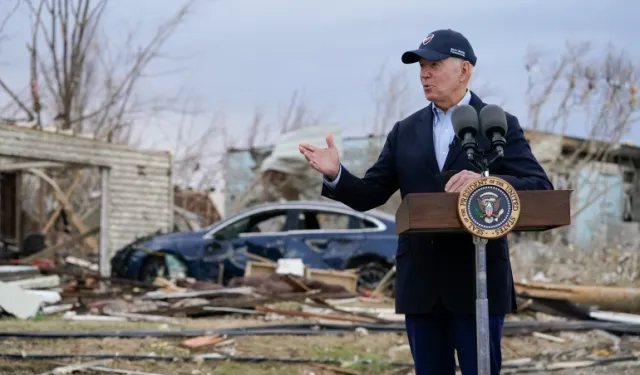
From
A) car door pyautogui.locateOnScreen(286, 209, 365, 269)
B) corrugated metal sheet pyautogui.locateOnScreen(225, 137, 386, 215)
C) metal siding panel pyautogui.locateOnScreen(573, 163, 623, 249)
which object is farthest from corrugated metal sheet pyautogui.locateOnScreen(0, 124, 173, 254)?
metal siding panel pyautogui.locateOnScreen(573, 163, 623, 249)

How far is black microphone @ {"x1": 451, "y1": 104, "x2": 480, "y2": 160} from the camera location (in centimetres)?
333

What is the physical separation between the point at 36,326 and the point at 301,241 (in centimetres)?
566

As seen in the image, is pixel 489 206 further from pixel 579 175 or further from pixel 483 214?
pixel 579 175

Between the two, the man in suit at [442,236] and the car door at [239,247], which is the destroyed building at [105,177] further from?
the man in suit at [442,236]

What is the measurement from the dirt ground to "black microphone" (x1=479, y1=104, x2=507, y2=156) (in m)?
4.22

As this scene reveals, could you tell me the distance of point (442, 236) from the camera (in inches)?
141

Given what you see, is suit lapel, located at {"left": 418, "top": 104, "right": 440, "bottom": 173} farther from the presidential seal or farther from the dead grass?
the dead grass

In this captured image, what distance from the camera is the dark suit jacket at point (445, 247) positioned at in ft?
11.6

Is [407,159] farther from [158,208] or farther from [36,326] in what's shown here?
[158,208]

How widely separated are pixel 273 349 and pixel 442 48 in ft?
16.6

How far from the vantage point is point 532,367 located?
759cm

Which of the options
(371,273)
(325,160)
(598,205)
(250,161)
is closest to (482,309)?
(325,160)

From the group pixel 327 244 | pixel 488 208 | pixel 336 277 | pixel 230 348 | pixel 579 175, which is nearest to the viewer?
pixel 488 208

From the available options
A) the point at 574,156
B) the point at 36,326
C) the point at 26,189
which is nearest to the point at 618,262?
the point at 574,156
